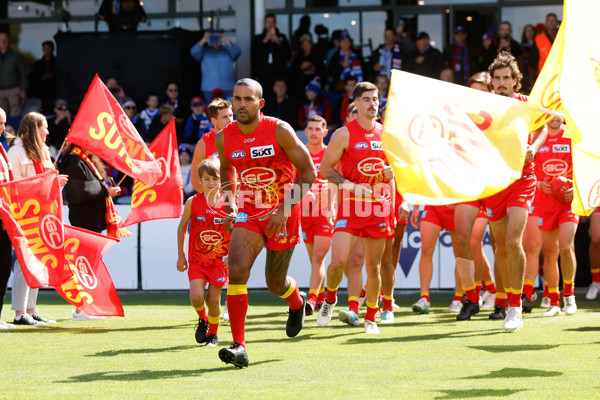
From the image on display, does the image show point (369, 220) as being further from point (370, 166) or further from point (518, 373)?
point (518, 373)

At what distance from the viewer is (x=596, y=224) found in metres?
13.4

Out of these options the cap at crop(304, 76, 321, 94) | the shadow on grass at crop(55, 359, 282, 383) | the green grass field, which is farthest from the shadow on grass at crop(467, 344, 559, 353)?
the cap at crop(304, 76, 321, 94)

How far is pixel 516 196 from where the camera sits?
9.41m

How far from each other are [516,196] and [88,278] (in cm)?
435

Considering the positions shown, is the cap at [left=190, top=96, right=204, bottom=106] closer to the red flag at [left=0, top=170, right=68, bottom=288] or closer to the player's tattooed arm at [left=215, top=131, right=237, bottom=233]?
the red flag at [left=0, top=170, right=68, bottom=288]

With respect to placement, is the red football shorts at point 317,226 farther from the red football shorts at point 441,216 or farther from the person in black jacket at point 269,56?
the person in black jacket at point 269,56

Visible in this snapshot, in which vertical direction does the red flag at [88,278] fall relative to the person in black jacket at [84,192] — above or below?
below

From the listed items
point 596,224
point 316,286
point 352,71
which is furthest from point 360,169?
point 352,71

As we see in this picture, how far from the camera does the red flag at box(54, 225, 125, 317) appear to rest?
9648 mm

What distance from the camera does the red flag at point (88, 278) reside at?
31.7 ft

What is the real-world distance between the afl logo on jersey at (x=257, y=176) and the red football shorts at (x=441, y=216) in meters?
4.51

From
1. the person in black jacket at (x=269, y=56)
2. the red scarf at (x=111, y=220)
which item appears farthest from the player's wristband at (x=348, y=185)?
the person in black jacket at (x=269, y=56)

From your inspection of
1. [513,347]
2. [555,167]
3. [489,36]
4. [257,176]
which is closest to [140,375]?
[257,176]

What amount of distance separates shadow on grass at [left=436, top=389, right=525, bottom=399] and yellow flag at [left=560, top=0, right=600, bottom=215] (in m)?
1.49
